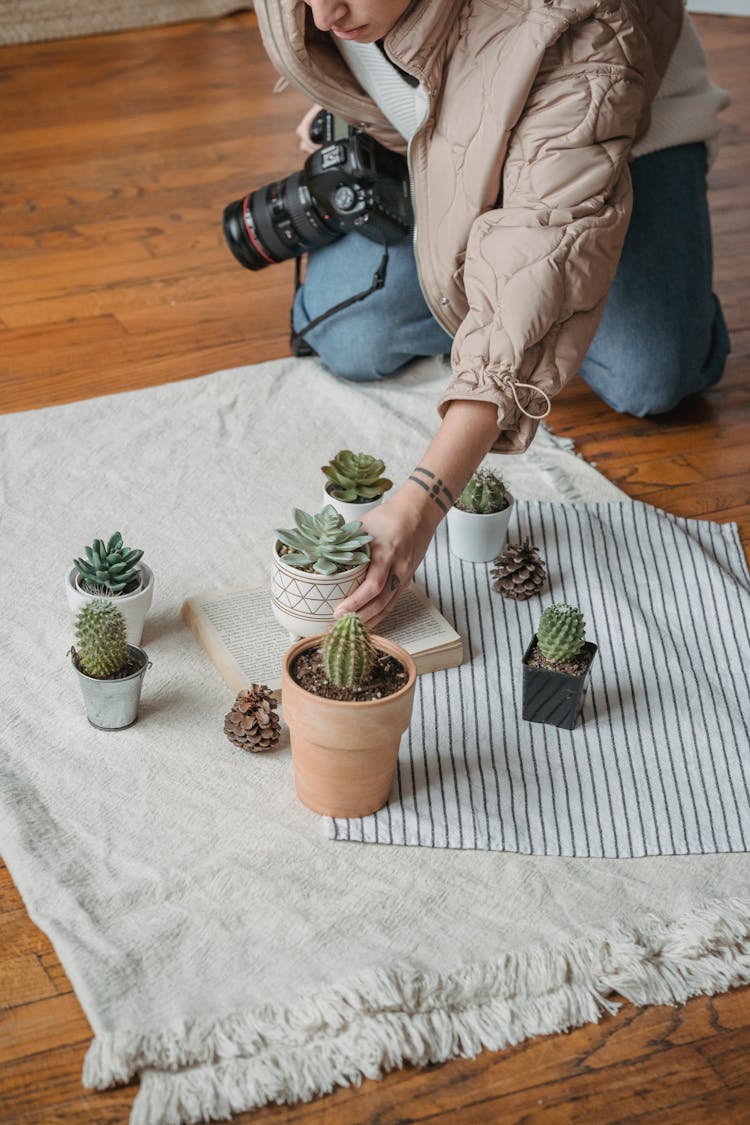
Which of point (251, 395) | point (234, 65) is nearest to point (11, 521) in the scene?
point (251, 395)

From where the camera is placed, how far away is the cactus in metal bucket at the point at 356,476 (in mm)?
1441

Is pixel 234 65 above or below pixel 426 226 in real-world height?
below

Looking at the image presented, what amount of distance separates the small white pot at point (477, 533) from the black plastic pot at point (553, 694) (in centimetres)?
25

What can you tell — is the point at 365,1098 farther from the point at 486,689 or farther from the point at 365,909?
the point at 486,689

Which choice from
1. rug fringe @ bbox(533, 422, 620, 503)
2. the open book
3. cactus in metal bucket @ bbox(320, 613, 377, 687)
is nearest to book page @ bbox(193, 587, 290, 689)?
the open book

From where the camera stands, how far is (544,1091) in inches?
38.3

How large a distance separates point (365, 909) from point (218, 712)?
304 millimetres

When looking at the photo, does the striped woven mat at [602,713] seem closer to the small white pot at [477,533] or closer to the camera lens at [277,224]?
the small white pot at [477,533]

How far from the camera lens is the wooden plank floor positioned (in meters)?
0.97

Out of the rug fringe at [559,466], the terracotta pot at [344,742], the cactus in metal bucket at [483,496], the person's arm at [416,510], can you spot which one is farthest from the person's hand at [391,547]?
the rug fringe at [559,466]

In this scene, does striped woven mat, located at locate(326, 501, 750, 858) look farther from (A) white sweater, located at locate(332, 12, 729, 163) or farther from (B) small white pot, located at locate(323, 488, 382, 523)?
(A) white sweater, located at locate(332, 12, 729, 163)

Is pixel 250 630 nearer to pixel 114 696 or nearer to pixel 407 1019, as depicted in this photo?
pixel 114 696

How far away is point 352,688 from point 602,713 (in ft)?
1.12

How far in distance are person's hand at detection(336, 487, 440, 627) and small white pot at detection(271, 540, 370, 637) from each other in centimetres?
1
